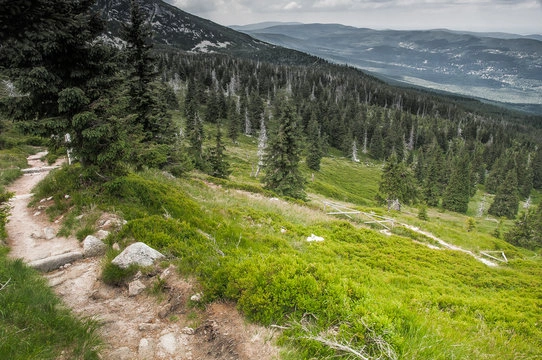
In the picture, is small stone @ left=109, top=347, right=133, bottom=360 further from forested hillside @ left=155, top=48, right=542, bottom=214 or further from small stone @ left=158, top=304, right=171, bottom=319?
forested hillside @ left=155, top=48, right=542, bottom=214

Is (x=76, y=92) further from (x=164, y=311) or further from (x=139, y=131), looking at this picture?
(x=164, y=311)

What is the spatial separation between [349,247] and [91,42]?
14.6m

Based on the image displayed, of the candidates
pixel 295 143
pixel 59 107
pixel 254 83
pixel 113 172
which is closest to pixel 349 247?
pixel 113 172

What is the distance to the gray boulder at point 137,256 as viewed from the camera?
7.47 meters

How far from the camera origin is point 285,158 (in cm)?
3441

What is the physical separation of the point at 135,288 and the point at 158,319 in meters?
1.29

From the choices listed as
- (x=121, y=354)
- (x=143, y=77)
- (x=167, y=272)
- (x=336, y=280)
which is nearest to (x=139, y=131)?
(x=143, y=77)

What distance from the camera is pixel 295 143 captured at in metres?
34.3

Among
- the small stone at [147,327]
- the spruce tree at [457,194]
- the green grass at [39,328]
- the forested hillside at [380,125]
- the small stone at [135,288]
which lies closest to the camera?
the green grass at [39,328]

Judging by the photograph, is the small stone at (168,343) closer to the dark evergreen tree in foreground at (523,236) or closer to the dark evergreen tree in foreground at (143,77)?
the dark evergreen tree in foreground at (143,77)

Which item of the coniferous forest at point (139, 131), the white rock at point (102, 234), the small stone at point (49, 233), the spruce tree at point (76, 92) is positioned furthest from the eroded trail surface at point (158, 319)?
the spruce tree at point (76, 92)

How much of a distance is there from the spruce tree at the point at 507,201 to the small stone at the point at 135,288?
110438mm

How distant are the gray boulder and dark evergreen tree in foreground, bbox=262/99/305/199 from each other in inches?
1035

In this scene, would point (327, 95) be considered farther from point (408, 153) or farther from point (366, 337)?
point (366, 337)
